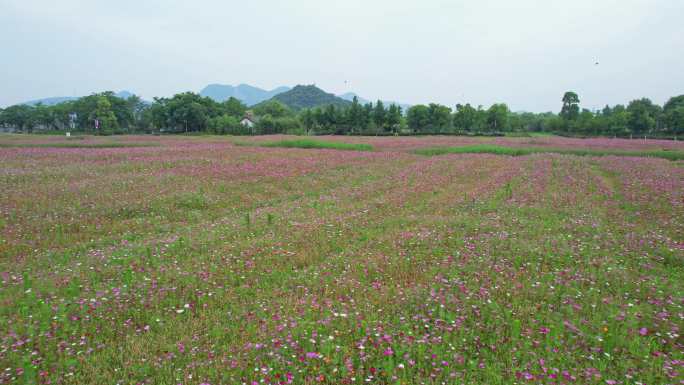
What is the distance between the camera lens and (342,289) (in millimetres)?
7027

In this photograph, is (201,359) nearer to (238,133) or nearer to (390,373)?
(390,373)

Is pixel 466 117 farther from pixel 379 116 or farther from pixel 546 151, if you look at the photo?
pixel 546 151

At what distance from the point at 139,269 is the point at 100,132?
347ft

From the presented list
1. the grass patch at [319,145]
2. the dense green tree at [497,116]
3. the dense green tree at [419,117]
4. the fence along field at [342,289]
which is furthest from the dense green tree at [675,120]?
the fence along field at [342,289]

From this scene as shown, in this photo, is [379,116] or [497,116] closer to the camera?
[497,116]

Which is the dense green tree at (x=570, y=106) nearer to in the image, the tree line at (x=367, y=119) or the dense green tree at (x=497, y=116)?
the tree line at (x=367, y=119)

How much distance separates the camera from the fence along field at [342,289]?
15.6 ft

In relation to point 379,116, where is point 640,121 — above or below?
below

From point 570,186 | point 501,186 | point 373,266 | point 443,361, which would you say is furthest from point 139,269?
point 570,186

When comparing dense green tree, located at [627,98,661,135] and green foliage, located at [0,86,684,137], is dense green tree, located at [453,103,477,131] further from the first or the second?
dense green tree, located at [627,98,661,135]

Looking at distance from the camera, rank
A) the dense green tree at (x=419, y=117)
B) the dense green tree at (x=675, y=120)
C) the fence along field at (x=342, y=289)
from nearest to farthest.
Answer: the fence along field at (x=342, y=289), the dense green tree at (x=675, y=120), the dense green tree at (x=419, y=117)

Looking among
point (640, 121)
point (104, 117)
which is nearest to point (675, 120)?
point (640, 121)

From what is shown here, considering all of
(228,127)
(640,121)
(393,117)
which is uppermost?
(393,117)

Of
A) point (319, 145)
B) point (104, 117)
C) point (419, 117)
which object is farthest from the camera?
point (104, 117)
